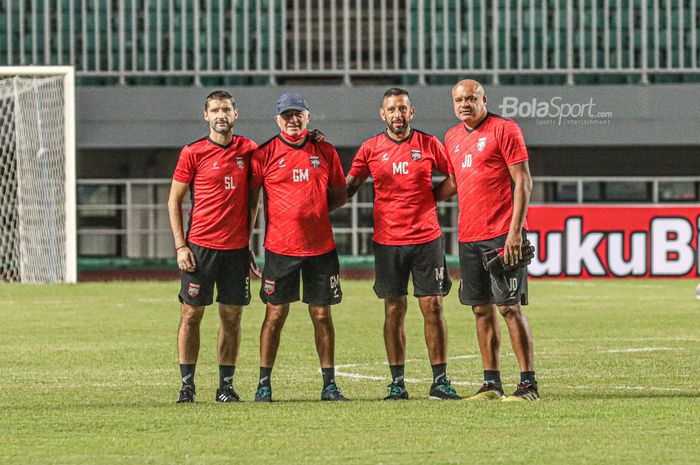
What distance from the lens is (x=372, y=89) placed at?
113ft

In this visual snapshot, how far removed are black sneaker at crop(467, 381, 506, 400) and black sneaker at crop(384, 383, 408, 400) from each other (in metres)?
0.45

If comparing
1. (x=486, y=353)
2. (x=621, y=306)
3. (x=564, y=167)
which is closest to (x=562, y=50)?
(x=564, y=167)

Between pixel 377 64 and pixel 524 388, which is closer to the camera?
pixel 524 388

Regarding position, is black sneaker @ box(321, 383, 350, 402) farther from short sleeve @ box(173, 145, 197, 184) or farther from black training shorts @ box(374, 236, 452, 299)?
short sleeve @ box(173, 145, 197, 184)

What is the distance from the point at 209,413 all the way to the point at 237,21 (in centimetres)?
2961

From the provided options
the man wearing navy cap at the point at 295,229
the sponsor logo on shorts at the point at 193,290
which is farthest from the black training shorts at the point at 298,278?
the sponsor logo on shorts at the point at 193,290

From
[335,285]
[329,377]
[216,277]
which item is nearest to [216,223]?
[216,277]

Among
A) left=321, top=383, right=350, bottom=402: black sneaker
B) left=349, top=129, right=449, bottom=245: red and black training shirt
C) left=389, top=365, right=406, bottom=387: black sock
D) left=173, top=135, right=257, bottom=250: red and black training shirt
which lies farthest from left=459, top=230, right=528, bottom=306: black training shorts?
left=173, top=135, right=257, bottom=250: red and black training shirt

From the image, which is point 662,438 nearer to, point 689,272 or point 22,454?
point 22,454

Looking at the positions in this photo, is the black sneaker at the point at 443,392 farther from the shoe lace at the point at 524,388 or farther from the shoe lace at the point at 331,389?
the shoe lace at the point at 331,389

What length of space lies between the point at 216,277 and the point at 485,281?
5.55ft

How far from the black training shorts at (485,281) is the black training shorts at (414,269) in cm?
17

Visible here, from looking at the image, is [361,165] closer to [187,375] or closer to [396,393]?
[396,393]

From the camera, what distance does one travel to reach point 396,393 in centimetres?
984
